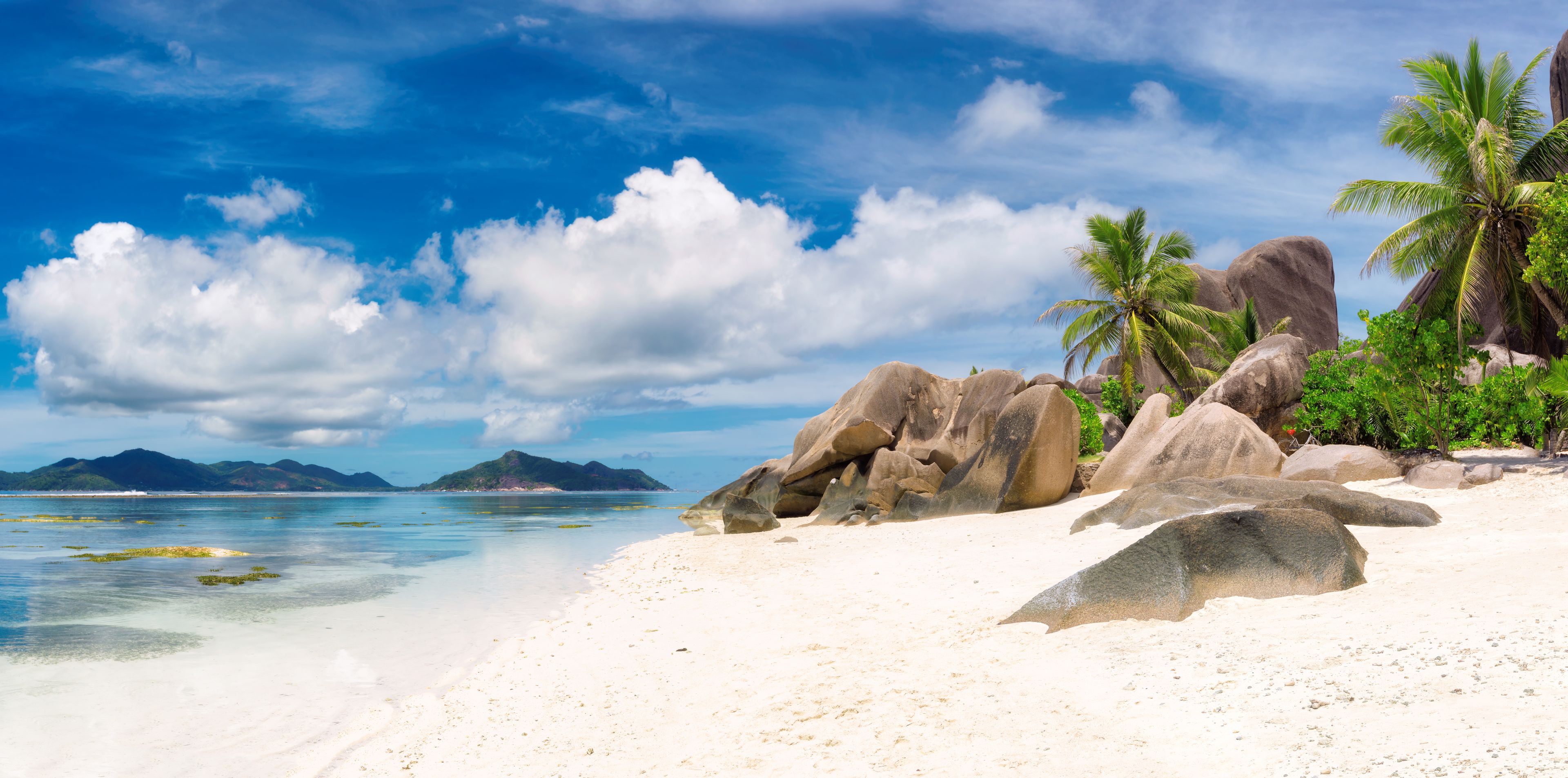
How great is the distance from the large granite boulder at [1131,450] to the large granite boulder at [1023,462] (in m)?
0.74

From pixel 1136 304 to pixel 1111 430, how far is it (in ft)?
16.3

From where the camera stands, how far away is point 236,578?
51.7ft

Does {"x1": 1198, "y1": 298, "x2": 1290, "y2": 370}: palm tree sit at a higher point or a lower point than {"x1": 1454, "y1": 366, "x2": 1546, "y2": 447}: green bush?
higher

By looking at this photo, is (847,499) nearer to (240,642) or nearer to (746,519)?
(746,519)

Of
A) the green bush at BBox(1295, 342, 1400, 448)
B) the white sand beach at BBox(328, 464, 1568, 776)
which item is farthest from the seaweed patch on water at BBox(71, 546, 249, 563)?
the green bush at BBox(1295, 342, 1400, 448)

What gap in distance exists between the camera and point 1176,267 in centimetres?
3030

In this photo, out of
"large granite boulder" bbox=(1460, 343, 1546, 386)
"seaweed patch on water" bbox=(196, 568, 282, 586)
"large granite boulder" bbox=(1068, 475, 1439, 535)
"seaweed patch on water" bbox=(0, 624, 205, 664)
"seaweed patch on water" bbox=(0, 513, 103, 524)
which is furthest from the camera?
"seaweed patch on water" bbox=(0, 513, 103, 524)

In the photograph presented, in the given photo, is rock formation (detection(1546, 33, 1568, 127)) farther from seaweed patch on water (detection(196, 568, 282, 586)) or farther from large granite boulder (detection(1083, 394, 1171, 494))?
seaweed patch on water (detection(196, 568, 282, 586))

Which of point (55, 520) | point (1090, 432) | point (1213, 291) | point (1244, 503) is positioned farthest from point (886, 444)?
point (55, 520)

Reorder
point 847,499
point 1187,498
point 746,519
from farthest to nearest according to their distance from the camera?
point 847,499 → point 746,519 → point 1187,498

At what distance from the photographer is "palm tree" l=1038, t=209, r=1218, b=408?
30125 millimetres

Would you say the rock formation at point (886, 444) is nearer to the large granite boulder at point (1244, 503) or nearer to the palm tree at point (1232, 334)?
the large granite boulder at point (1244, 503)

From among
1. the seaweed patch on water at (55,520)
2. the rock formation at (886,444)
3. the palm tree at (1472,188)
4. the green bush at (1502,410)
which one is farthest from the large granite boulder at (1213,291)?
the seaweed patch on water at (55,520)

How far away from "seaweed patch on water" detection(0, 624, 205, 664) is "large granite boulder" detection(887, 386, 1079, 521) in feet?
46.4
